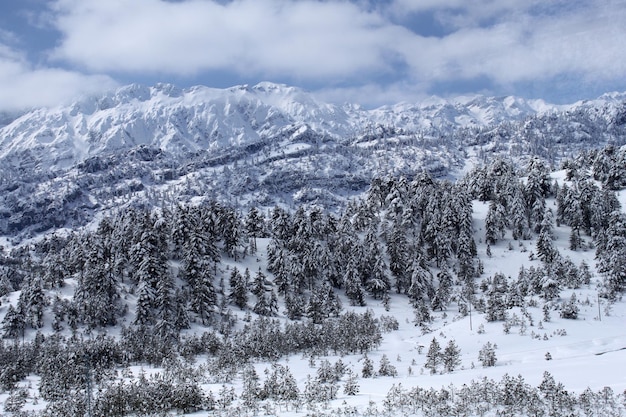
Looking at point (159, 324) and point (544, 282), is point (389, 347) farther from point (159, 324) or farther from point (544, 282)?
point (159, 324)

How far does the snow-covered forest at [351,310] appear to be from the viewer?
25141 millimetres

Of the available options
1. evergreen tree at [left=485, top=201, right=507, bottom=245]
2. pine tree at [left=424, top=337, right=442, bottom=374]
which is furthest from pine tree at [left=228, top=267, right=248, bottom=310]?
evergreen tree at [left=485, top=201, right=507, bottom=245]

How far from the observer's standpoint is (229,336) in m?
55.2

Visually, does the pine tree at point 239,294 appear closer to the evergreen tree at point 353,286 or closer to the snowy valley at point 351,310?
the snowy valley at point 351,310

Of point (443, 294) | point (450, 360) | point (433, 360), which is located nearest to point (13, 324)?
point (433, 360)

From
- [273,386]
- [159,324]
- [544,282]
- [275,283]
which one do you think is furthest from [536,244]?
[273,386]

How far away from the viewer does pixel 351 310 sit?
2574 inches

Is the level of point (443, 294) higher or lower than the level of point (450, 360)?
higher

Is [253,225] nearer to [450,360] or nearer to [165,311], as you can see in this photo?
Result: [165,311]

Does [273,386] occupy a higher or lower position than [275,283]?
lower

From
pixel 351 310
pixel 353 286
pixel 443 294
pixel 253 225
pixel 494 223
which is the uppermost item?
pixel 253 225

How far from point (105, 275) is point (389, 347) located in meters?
35.6

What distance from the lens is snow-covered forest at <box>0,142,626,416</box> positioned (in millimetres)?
25141

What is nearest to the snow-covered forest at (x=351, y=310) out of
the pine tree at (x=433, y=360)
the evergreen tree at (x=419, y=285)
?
the pine tree at (x=433, y=360)
